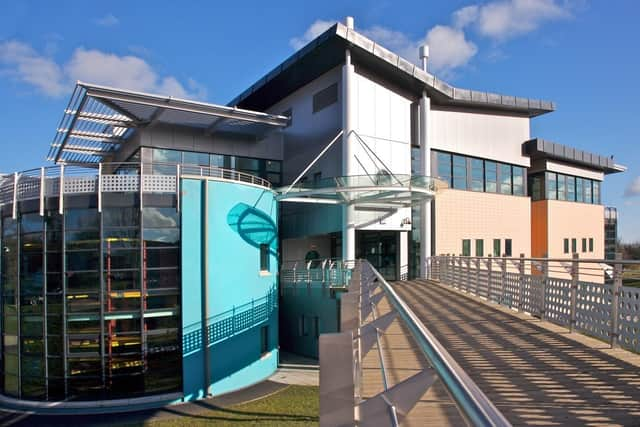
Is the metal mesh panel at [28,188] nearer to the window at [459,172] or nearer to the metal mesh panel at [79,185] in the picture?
the metal mesh panel at [79,185]

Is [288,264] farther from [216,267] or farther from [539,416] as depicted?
[539,416]

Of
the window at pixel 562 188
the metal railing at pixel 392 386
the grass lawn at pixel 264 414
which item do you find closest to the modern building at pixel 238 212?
the window at pixel 562 188

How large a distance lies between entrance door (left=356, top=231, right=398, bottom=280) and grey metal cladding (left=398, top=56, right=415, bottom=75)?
29.0 feet

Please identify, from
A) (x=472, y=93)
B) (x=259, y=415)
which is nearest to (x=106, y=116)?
(x=259, y=415)

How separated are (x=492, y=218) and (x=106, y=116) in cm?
2332

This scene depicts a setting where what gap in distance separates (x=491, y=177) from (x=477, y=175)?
1507 mm

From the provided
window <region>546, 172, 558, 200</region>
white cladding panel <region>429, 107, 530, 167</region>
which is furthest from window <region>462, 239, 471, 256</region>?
window <region>546, 172, 558, 200</region>

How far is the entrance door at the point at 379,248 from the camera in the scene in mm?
25797

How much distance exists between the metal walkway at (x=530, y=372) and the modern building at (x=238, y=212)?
11265mm

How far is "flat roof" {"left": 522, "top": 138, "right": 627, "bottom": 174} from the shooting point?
102 ft

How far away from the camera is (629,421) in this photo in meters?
4.14

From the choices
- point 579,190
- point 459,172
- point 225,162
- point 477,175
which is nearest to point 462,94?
point 459,172

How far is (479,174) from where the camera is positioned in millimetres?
28812

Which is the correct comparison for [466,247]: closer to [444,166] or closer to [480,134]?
[444,166]
